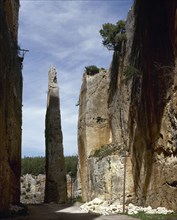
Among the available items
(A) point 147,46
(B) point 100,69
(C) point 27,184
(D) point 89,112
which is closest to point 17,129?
(A) point 147,46

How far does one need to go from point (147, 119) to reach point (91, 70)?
15226mm

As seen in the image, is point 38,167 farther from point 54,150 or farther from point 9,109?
point 9,109

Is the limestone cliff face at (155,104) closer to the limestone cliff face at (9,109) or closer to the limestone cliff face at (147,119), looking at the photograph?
the limestone cliff face at (147,119)

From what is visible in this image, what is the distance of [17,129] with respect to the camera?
71.6 feet

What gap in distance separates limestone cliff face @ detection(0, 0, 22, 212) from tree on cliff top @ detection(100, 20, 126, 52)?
5.95m

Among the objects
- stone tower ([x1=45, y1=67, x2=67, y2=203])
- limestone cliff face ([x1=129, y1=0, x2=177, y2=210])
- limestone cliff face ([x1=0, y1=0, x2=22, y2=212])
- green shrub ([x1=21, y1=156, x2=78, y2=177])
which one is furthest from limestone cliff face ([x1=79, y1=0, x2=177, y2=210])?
green shrub ([x1=21, y1=156, x2=78, y2=177])

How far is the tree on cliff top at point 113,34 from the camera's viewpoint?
25911mm

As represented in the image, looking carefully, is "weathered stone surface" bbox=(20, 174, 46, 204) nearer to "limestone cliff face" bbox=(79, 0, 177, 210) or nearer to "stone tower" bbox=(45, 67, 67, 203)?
"stone tower" bbox=(45, 67, 67, 203)

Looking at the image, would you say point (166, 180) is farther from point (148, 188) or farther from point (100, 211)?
point (100, 211)

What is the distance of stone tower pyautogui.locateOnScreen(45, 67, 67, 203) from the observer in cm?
3147

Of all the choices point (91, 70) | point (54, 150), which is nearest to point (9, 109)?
point (54, 150)

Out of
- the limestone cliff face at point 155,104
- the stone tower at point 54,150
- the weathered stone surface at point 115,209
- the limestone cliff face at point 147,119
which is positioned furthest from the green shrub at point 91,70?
the weathered stone surface at point 115,209

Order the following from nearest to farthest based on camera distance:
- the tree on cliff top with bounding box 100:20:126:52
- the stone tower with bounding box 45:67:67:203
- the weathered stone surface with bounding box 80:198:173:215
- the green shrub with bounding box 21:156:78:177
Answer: the weathered stone surface with bounding box 80:198:173:215, the tree on cliff top with bounding box 100:20:126:52, the stone tower with bounding box 45:67:67:203, the green shrub with bounding box 21:156:78:177

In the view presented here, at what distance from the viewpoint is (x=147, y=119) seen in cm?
1853
